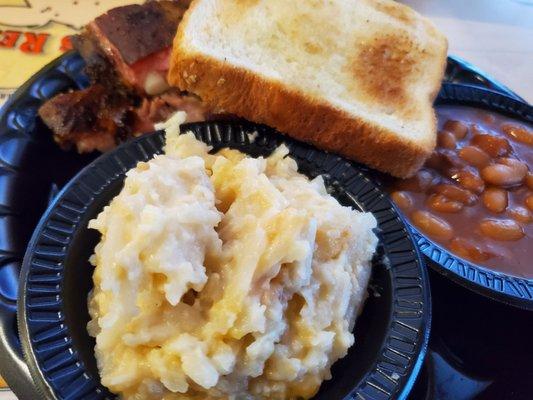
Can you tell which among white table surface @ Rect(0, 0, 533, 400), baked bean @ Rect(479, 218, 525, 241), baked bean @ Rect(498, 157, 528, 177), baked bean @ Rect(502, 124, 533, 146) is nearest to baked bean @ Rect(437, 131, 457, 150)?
baked bean @ Rect(498, 157, 528, 177)

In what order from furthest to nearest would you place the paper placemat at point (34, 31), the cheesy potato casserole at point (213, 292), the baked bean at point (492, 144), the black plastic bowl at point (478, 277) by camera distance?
the paper placemat at point (34, 31)
the baked bean at point (492, 144)
the black plastic bowl at point (478, 277)
the cheesy potato casserole at point (213, 292)

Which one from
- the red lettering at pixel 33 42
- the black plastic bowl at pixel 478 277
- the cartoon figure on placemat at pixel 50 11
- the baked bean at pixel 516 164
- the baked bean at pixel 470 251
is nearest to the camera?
the black plastic bowl at pixel 478 277

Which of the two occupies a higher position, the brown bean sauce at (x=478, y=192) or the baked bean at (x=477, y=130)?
the baked bean at (x=477, y=130)

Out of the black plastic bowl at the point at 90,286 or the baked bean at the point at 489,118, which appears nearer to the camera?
the black plastic bowl at the point at 90,286

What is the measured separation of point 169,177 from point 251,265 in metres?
0.38

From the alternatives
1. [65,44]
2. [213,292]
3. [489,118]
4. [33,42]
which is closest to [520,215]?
[489,118]

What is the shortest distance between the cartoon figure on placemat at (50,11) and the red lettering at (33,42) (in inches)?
5.1

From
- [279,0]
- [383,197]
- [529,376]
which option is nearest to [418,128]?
[383,197]

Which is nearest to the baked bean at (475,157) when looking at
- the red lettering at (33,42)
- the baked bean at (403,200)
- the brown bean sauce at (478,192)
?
the brown bean sauce at (478,192)

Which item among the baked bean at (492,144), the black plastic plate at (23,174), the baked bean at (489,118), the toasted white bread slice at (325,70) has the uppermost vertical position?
the toasted white bread slice at (325,70)

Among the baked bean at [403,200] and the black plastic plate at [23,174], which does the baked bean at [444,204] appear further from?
the black plastic plate at [23,174]

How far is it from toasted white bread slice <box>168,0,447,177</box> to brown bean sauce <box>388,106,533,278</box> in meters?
0.14

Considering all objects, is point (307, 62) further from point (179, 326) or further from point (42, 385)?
point (42, 385)

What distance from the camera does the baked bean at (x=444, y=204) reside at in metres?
2.27
